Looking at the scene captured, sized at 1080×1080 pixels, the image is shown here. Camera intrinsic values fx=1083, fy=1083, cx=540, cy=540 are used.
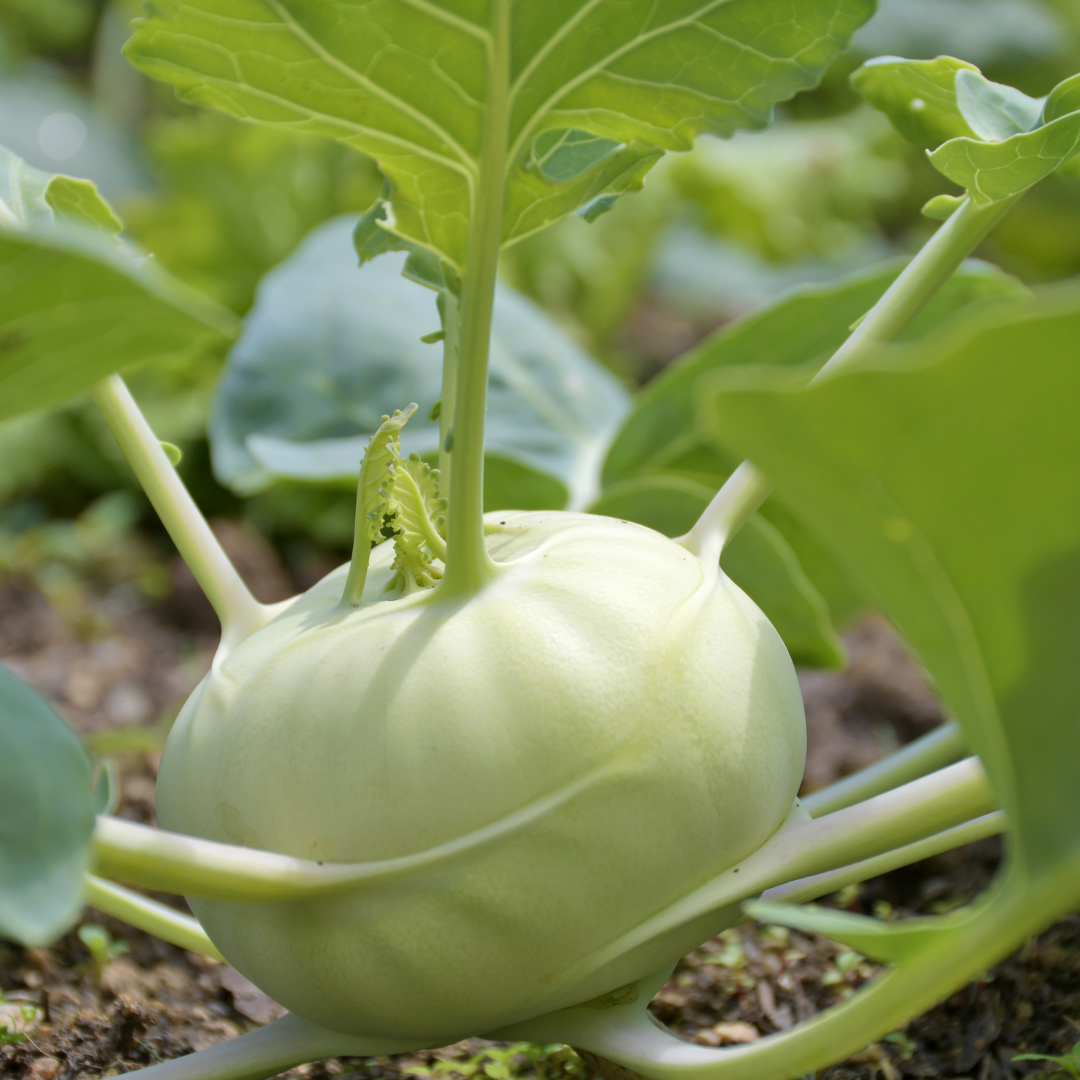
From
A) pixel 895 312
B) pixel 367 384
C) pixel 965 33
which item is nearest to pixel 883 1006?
pixel 895 312

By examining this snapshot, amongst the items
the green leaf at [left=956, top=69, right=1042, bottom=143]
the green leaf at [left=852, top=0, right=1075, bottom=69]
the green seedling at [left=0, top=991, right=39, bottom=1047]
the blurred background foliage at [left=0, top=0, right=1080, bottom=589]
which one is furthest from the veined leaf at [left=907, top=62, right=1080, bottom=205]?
the green leaf at [left=852, top=0, right=1075, bottom=69]

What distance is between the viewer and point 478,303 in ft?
1.42

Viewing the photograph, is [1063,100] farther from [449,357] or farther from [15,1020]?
[15,1020]

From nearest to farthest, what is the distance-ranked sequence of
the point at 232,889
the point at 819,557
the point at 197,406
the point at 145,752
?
the point at 232,889 < the point at 819,557 < the point at 145,752 < the point at 197,406

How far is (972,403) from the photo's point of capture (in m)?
0.29

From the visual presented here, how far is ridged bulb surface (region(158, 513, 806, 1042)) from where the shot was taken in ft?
1.37

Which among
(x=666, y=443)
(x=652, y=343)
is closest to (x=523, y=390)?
(x=666, y=443)

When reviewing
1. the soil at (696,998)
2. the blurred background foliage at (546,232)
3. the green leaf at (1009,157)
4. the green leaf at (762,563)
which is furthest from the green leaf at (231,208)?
the green leaf at (1009,157)

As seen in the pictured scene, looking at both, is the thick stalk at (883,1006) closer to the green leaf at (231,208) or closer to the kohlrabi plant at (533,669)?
the kohlrabi plant at (533,669)

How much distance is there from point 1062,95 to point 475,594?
344 mm

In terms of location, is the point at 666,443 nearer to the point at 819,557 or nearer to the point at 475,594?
the point at 819,557

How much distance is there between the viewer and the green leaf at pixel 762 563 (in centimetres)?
69

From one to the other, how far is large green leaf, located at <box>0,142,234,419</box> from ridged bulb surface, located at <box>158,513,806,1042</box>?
6.0 inches

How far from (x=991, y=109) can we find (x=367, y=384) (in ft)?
2.12
